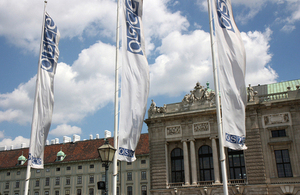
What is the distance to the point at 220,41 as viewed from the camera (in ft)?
75.0

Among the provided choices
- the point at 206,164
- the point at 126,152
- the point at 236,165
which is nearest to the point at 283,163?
the point at 236,165

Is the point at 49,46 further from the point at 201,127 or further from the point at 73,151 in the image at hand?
the point at 73,151

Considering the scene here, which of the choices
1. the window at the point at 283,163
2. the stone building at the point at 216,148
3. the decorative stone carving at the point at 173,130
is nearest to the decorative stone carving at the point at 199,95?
the stone building at the point at 216,148

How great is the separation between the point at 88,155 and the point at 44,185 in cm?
1396

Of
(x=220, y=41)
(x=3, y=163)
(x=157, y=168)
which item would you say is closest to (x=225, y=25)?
(x=220, y=41)

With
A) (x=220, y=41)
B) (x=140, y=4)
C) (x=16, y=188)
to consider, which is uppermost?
(x=140, y=4)

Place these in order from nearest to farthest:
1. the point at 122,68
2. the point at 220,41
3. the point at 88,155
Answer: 1. the point at 122,68
2. the point at 220,41
3. the point at 88,155

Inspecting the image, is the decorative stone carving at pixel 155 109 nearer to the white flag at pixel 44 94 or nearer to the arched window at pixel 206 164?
the arched window at pixel 206 164

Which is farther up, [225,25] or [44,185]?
[225,25]

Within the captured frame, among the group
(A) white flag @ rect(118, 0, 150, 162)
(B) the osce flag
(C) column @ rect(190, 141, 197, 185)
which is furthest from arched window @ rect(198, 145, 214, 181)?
(A) white flag @ rect(118, 0, 150, 162)

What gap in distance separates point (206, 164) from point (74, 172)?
42477 mm

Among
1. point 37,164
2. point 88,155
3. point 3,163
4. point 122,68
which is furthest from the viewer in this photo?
point 3,163

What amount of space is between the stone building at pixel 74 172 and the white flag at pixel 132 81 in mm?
52960

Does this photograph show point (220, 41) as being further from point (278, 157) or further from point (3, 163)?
point (3, 163)
